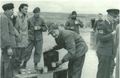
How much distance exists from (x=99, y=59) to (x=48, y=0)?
697 mm

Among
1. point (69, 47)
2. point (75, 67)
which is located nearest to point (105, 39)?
point (75, 67)

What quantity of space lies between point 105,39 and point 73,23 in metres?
0.40

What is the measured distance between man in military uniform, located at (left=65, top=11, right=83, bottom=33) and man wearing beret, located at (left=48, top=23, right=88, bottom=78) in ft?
0.95

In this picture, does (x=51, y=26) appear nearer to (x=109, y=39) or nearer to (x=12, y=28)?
(x=12, y=28)

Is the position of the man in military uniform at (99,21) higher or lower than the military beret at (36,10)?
lower

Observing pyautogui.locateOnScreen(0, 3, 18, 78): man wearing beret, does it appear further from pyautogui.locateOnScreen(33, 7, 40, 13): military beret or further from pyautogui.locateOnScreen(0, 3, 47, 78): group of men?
pyautogui.locateOnScreen(33, 7, 40, 13): military beret

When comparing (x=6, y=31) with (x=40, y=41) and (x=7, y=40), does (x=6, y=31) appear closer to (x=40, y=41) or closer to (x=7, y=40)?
(x=7, y=40)

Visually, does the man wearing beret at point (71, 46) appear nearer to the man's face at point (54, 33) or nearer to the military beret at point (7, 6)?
the man's face at point (54, 33)

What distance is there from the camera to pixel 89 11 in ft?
13.2

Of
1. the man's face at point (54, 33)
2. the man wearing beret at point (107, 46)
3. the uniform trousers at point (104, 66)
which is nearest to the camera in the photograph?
the man's face at point (54, 33)

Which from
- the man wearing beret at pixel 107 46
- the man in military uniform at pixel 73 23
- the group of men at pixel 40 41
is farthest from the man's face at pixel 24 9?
the man wearing beret at pixel 107 46

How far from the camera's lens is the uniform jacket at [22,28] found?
3986 millimetres

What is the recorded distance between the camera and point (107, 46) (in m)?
3.98

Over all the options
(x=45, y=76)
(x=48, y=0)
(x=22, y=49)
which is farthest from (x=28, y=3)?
(x=45, y=76)
